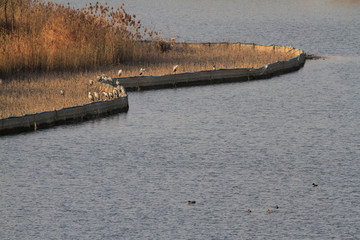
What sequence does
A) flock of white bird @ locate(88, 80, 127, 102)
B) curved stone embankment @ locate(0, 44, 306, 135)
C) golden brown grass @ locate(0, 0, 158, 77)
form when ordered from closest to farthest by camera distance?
curved stone embankment @ locate(0, 44, 306, 135) → flock of white bird @ locate(88, 80, 127, 102) → golden brown grass @ locate(0, 0, 158, 77)

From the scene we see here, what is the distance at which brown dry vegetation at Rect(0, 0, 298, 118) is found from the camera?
21.0m

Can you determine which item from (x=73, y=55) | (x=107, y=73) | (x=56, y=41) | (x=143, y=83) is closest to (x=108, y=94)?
(x=143, y=83)

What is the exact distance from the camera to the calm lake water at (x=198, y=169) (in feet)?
31.8

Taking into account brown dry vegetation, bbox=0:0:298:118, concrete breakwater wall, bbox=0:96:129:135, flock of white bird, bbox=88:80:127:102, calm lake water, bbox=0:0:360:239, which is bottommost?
calm lake water, bbox=0:0:360:239

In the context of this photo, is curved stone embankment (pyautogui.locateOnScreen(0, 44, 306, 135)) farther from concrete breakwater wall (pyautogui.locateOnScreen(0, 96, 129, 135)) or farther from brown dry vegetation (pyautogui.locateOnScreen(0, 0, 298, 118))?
brown dry vegetation (pyautogui.locateOnScreen(0, 0, 298, 118))

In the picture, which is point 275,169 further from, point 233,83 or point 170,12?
point 170,12

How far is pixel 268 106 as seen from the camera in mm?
18500

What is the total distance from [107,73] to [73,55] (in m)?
1.70

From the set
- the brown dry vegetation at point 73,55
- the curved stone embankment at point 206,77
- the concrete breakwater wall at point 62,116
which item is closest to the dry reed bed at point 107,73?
the brown dry vegetation at point 73,55

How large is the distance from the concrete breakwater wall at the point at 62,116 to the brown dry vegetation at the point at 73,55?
1436mm

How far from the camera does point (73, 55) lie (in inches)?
955

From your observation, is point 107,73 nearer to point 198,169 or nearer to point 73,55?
point 73,55

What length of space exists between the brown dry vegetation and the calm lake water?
Result: 278 cm

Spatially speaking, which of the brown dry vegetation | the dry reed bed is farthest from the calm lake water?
the brown dry vegetation
